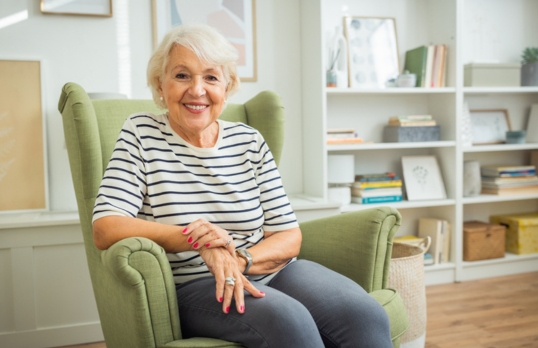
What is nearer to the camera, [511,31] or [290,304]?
[290,304]

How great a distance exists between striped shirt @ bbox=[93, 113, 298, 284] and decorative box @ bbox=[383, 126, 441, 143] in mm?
1658

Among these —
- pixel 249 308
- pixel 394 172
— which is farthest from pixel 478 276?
pixel 249 308

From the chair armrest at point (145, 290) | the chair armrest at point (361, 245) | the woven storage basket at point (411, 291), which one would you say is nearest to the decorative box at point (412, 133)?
the woven storage basket at point (411, 291)

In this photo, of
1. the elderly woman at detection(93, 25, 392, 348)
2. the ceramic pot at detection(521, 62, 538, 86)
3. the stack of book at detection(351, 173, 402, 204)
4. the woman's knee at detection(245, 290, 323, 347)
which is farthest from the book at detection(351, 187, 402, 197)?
the woman's knee at detection(245, 290, 323, 347)

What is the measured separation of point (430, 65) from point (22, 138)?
2.25m

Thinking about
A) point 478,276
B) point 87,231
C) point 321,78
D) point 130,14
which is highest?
point 130,14

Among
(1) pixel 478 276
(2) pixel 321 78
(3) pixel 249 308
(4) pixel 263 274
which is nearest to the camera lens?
(3) pixel 249 308

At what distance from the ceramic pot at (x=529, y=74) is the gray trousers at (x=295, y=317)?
2.52 metres

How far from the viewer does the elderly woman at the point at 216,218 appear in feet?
4.18

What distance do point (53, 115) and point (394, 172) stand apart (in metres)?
1.98

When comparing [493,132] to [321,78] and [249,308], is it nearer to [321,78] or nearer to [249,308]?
[321,78]

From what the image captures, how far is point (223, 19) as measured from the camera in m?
2.89

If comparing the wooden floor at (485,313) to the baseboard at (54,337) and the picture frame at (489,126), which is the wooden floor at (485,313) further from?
the baseboard at (54,337)

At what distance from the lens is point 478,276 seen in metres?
3.29
